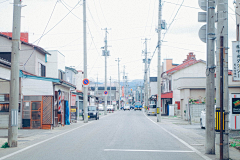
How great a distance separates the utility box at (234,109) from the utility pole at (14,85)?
1119 cm

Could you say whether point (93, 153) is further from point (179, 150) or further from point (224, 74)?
point (224, 74)

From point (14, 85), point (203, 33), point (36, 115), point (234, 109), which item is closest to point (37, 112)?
point (36, 115)

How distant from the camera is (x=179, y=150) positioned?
36.9 feet

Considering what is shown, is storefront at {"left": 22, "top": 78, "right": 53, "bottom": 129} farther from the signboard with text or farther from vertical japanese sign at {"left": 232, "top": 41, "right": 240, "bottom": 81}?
vertical japanese sign at {"left": 232, "top": 41, "right": 240, "bottom": 81}

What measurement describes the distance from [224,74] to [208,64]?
0.64m

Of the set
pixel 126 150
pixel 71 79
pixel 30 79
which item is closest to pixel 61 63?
pixel 71 79

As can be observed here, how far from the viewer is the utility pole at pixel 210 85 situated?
9.91 metres

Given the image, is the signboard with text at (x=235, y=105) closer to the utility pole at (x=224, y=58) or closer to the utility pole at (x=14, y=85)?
the utility pole at (x=224, y=58)

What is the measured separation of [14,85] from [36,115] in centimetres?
945

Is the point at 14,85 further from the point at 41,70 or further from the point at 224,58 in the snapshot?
the point at 41,70

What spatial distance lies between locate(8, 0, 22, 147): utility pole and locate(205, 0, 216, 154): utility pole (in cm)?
727

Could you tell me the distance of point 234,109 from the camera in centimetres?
1675

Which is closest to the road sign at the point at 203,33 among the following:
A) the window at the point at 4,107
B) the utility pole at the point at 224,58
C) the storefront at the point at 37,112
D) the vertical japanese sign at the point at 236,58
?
the utility pole at the point at 224,58

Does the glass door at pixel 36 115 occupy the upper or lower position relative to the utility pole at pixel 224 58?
lower
